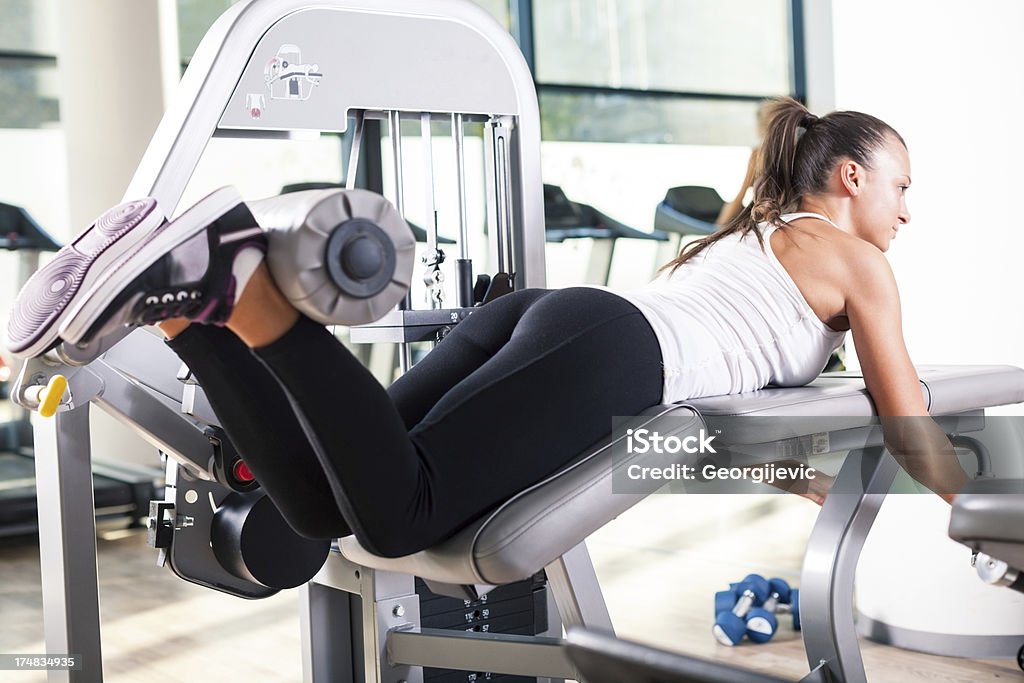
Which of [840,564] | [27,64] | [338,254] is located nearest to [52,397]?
[338,254]

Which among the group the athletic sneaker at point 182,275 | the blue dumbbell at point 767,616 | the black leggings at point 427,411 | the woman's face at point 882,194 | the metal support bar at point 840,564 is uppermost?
the woman's face at point 882,194

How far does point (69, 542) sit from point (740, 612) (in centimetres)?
147

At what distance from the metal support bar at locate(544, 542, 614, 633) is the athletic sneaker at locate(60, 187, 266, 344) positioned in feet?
1.82

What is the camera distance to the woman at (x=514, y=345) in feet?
3.54

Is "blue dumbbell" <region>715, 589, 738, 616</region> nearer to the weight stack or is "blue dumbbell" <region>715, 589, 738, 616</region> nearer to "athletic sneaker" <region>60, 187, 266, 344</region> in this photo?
the weight stack

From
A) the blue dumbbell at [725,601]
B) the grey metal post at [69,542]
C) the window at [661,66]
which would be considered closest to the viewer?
the grey metal post at [69,542]

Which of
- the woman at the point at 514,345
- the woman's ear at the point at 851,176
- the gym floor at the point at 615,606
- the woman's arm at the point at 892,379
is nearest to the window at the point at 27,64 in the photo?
the gym floor at the point at 615,606

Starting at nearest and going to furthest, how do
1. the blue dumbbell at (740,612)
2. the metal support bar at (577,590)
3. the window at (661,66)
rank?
the metal support bar at (577,590), the blue dumbbell at (740,612), the window at (661,66)

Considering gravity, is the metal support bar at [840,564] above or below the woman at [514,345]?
below

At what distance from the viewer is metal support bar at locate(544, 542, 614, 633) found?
139 centimetres

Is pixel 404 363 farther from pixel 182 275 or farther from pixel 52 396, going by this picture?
pixel 182 275

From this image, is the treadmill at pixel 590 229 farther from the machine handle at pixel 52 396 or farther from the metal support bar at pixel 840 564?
the machine handle at pixel 52 396

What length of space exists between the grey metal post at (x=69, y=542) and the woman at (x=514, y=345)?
1.31 ft

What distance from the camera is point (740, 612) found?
245 cm
